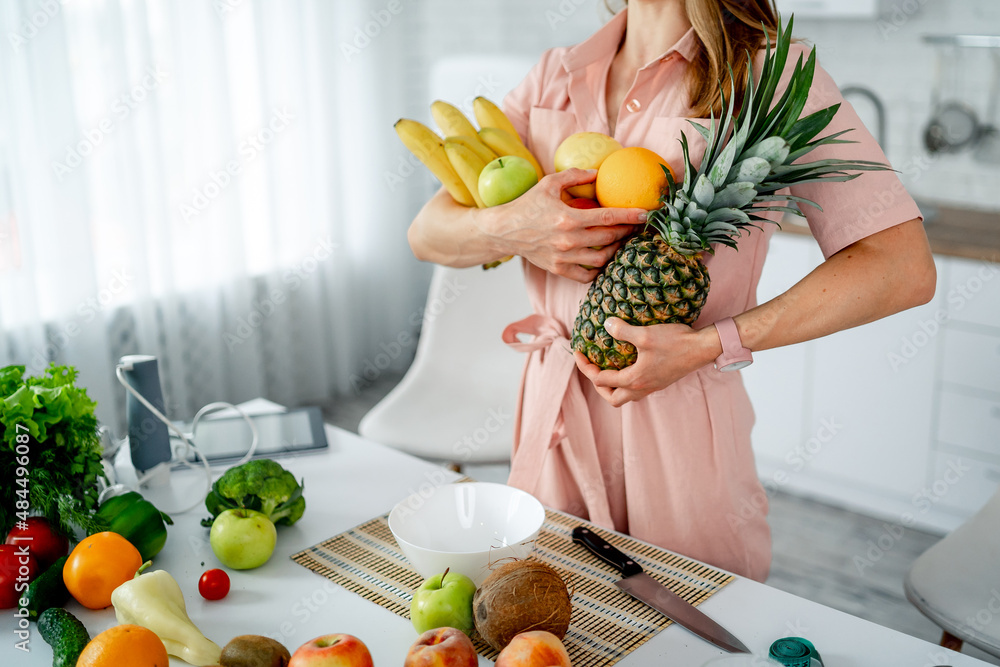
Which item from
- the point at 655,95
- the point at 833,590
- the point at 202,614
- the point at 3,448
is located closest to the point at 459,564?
the point at 202,614

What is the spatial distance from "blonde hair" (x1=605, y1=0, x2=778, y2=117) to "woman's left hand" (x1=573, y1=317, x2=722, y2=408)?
14.3 inches

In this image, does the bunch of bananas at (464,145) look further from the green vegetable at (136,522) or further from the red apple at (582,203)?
the green vegetable at (136,522)

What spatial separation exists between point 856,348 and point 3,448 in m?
2.58

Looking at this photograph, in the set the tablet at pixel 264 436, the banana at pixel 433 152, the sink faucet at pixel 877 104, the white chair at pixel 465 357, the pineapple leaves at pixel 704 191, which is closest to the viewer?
the pineapple leaves at pixel 704 191

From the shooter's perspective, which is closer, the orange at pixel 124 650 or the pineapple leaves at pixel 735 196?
the orange at pixel 124 650

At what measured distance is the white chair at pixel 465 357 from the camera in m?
2.56

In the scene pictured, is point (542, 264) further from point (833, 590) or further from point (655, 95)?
point (833, 590)

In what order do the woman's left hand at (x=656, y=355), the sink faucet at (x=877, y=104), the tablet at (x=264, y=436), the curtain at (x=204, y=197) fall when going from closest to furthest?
the woman's left hand at (x=656, y=355) < the tablet at (x=264, y=436) < the curtain at (x=204, y=197) < the sink faucet at (x=877, y=104)

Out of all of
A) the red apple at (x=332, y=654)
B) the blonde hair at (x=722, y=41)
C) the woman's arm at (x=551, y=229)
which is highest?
the blonde hair at (x=722, y=41)

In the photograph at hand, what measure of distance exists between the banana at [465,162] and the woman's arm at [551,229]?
0.05 meters

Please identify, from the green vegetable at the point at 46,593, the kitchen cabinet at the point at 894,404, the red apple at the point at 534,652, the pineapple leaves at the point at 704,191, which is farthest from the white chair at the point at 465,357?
the red apple at the point at 534,652

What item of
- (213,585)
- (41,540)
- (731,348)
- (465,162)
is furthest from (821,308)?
(41,540)

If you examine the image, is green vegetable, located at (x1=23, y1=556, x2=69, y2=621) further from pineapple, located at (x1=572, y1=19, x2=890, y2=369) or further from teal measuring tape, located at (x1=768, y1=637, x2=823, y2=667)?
teal measuring tape, located at (x1=768, y1=637, x2=823, y2=667)

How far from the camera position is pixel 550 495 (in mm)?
1592
